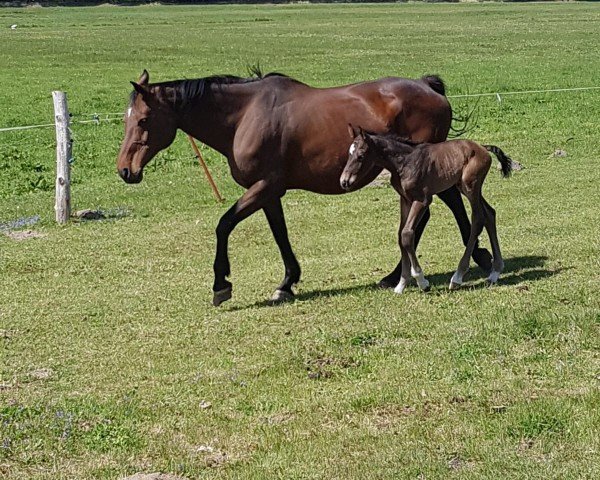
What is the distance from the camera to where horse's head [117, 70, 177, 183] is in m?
11.0

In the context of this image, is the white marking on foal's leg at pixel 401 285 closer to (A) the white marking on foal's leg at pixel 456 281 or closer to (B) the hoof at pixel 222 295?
(A) the white marking on foal's leg at pixel 456 281

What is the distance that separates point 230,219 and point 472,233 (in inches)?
92.4

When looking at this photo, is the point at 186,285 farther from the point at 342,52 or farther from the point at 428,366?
the point at 342,52

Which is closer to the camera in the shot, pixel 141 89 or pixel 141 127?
pixel 141 89

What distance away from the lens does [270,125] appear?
11.0 meters

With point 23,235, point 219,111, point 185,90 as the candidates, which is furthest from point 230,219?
point 23,235

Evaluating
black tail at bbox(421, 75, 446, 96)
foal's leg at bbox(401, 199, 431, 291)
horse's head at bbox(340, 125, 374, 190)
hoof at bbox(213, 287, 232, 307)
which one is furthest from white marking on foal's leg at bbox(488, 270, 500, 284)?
hoof at bbox(213, 287, 232, 307)

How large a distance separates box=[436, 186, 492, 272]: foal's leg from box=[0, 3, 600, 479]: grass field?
0.30 metres

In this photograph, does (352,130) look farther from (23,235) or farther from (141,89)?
(23,235)

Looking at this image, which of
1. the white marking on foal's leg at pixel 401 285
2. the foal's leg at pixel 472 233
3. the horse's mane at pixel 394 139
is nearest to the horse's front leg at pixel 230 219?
the horse's mane at pixel 394 139

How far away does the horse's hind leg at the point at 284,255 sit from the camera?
37.0 ft

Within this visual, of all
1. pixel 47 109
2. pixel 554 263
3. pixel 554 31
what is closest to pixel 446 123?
pixel 554 263

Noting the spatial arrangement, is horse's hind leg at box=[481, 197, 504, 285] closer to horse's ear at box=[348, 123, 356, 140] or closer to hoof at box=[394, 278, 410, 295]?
hoof at box=[394, 278, 410, 295]

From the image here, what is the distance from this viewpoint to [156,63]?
4778 centimetres
